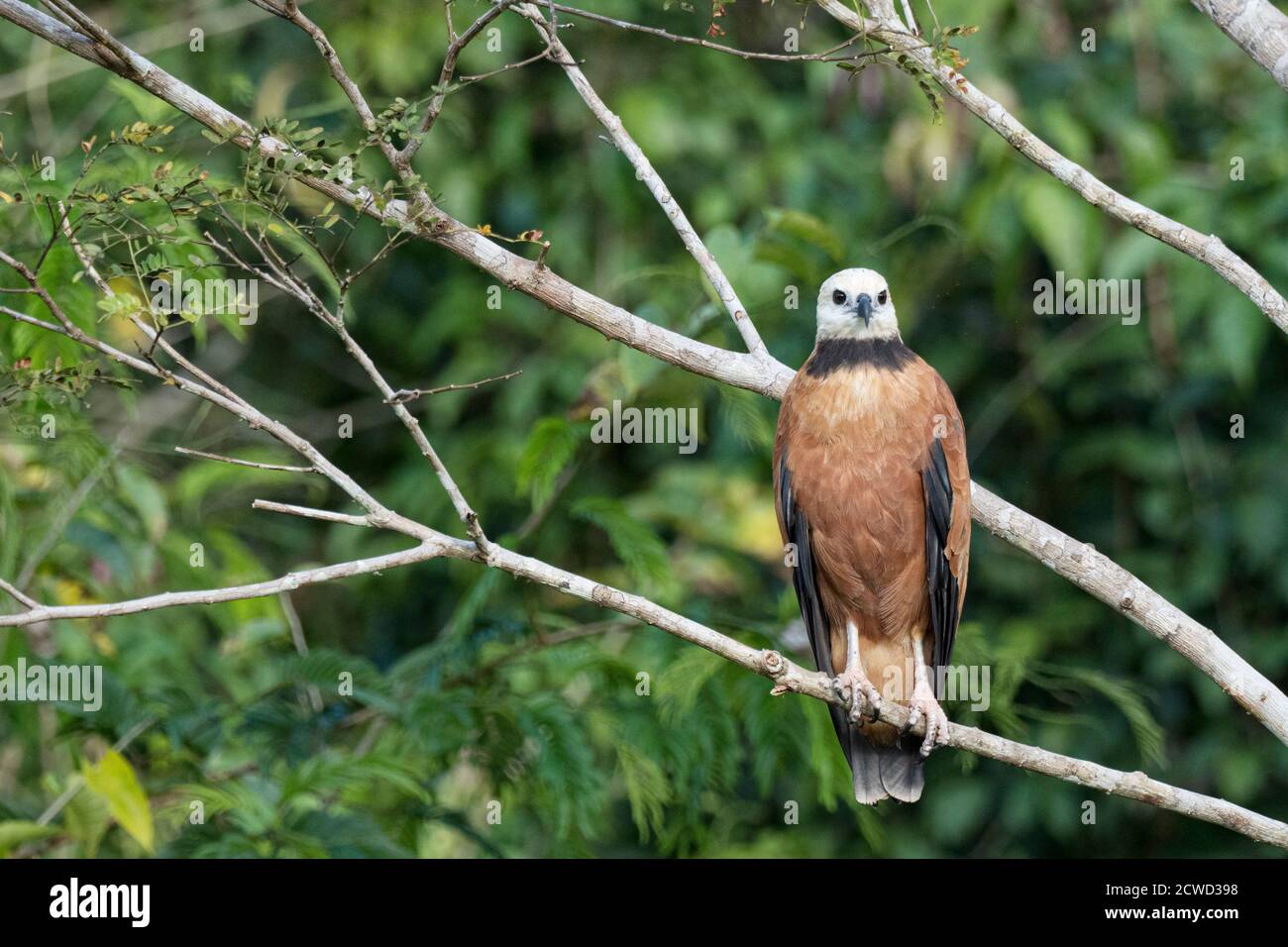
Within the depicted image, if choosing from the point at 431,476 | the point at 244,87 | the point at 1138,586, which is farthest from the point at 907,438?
the point at 431,476

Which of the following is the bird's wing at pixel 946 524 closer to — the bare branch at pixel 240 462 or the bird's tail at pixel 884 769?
the bird's tail at pixel 884 769

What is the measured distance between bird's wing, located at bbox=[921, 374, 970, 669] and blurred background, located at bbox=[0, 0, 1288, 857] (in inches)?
17.0

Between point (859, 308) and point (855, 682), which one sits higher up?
point (859, 308)

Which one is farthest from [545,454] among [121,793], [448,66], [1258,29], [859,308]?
[1258,29]

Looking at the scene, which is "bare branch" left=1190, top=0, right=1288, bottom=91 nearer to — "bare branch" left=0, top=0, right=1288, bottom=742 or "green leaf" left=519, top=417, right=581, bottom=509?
"bare branch" left=0, top=0, right=1288, bottom=742

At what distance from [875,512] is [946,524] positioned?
0.16 metres

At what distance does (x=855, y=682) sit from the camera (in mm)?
3205

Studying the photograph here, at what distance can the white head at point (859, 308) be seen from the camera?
129 inches

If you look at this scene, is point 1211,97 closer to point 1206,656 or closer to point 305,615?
point 1206,656

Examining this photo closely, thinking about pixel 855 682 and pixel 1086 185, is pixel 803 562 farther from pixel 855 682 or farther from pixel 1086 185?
pixel 1086 185

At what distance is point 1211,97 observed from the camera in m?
5.94

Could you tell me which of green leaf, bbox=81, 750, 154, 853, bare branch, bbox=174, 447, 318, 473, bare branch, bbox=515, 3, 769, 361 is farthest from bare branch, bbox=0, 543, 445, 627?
bare branch, bbox=515, 3, 769, 361

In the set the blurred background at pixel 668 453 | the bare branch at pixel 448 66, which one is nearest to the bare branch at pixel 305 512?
the bare branch at pixel 448 66

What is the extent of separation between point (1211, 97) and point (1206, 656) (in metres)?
4.04
